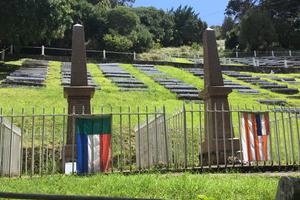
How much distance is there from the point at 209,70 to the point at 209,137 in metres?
2.54

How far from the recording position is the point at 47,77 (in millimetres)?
29219

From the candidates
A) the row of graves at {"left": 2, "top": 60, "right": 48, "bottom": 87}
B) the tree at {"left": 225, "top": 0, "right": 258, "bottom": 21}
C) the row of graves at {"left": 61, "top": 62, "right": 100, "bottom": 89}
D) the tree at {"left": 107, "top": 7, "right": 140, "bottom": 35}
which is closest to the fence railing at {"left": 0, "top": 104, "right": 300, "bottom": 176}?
the row of graves at {"left": 2, "top": 60, "right": 48, "bottom": 87}

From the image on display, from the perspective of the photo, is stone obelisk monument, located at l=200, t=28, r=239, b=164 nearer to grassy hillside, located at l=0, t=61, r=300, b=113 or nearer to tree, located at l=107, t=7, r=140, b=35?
grassy hillside, located at l=0, t=61, r=300, b=113

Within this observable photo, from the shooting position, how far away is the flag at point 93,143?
33.3ft

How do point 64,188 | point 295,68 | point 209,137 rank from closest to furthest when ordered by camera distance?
1. point 64,188
2. point 209,137
3. point 295,68

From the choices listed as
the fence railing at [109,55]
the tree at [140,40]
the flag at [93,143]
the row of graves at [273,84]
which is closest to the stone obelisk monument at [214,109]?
the flag at [93,143]

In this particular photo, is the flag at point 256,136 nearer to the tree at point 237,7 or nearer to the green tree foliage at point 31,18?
the green tree foliage at point 31,18

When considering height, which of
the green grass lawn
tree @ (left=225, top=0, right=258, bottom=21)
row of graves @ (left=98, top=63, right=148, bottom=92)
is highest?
tree @ (left=225, top=0, right=258, bottom=21)

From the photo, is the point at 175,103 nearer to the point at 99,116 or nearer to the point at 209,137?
the point at 209,137

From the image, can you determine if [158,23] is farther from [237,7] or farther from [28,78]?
[28,78]

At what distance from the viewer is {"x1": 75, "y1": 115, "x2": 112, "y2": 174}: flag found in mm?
10148

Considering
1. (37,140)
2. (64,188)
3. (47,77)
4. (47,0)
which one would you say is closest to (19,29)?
(47,0)

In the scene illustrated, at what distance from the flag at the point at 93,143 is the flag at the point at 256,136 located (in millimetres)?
3378

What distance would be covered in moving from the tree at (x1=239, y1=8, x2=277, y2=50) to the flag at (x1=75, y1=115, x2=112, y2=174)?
4810 cm
